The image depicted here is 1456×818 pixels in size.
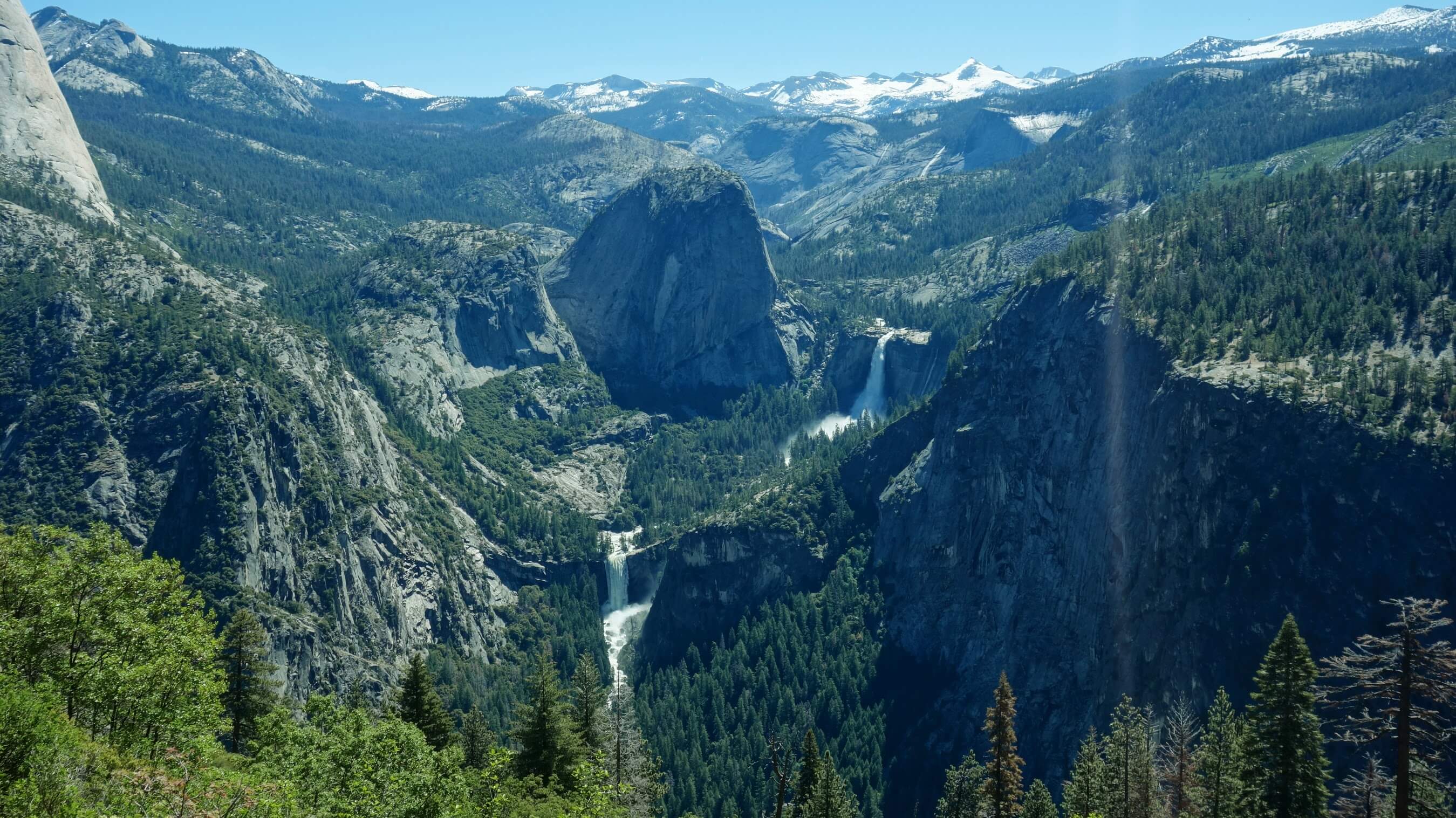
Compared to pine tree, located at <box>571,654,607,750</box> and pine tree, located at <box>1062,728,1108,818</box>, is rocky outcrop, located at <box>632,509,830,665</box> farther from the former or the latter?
pine tree, located at <box>571,654,607,750</box>

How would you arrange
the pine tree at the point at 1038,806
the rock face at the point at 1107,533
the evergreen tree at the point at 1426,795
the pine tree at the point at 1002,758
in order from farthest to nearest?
1. the rock face at the point at 1107,533
2. the pine tree at the point at 1038,806
3. the pine tree at the point at 1002,758
4. the evergreen tree at the point at 1426,795

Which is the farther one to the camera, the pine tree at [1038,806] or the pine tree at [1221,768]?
the pine tree at [1038,806]

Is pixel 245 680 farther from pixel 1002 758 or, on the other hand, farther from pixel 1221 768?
pixel 1221 768

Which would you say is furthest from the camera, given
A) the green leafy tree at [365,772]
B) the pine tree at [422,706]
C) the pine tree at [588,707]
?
the pine tree at [588,707]

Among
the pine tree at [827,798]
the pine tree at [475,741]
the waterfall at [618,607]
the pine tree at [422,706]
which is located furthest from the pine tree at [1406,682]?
the waterfall at [618,607]

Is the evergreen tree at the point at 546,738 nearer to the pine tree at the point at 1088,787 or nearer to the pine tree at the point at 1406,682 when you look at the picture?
the pine tree at the point at 1088,787

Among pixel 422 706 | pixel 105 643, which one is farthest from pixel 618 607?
pixel 105 643

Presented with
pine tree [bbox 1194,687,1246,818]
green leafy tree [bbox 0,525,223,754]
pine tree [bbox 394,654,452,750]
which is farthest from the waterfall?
green leafy tree [bbox 0,525,223,754]
